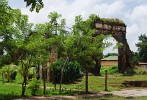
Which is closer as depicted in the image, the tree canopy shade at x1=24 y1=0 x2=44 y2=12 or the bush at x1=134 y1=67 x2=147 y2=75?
the tree canopy shade at x1=24 y1=0 x2=44 y2=12

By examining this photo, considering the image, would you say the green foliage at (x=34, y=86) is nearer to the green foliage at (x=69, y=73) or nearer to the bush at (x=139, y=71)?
the green foliage at (x=69, y=73)

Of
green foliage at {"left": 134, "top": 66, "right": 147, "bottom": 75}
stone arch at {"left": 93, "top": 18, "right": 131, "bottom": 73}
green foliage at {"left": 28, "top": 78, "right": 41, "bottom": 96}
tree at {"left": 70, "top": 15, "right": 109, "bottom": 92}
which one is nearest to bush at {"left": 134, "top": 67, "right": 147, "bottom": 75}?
green foliage at {"left": 134, "top": 66, "right": 147, "bottom": 75}

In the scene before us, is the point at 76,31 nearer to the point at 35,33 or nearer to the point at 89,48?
the point at 89,48

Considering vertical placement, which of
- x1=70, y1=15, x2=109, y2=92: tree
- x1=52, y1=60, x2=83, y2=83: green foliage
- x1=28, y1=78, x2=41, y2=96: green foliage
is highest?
x1=70, y1=15, x2=109, y2=92: tree

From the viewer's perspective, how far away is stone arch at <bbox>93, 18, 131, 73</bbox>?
1479 inches

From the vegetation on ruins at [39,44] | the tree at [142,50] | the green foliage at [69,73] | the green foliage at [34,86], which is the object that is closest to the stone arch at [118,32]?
the green foliage at [69,73]

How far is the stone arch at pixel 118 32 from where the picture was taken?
123 feet

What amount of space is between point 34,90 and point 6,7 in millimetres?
5652

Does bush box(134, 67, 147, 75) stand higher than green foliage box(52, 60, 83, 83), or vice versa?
bush box(134, 67, 147, 75)

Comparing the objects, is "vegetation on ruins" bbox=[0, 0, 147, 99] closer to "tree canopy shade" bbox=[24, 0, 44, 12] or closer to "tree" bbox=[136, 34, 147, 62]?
"tree canopy shade" bbox=[24, 0, 44, 12]

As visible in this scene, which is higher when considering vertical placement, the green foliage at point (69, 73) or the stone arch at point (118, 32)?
the stone arch at point (118, 32)

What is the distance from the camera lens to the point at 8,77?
29.5m

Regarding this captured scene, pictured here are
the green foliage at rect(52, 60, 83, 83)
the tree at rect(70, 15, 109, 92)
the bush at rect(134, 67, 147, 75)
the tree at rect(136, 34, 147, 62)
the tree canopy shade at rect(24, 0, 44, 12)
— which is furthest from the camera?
the tree at rect(136, 34, 147, 62)

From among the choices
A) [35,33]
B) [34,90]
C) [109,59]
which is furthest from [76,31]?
[109,59]
